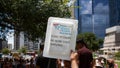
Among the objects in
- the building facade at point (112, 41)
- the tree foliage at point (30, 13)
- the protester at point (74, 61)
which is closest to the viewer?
the protester at point (74, 61)

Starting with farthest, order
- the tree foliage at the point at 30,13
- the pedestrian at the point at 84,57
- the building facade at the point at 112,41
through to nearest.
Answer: the building facade at the point at 112,41, the tree foliage at the point at 30,13, the pedestrian at the point at 84,57

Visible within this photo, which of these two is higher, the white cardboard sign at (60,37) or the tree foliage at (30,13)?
the tree foliage at (30,13)

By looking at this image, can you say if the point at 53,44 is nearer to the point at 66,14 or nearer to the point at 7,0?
the point at 7,0

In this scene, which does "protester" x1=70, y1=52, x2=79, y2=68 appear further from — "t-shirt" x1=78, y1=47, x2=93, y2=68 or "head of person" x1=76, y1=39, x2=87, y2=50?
"head of person" x1=76, y1=39, x2=87, y2=50

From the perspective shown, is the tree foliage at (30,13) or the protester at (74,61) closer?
the protester at (74,61)

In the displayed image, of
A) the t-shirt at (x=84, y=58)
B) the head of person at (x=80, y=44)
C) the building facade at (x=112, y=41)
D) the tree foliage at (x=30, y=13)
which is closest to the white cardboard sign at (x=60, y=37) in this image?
the head of person at (x=80, y=44)

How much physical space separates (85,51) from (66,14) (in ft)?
55.4

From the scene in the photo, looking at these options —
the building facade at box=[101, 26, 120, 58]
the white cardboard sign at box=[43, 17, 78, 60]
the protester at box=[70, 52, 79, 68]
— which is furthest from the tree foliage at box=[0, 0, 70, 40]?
the building facade at box=[101, 26, 120, 58]

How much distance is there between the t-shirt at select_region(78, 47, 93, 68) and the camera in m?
7.08

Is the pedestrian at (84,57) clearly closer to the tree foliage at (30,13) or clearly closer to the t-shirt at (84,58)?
the t-shirt at (84,58)

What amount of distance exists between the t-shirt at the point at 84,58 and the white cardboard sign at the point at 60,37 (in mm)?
528

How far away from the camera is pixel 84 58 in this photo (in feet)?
23.4

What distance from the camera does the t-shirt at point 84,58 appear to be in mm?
7078

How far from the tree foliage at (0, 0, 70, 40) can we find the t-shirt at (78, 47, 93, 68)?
1431 centimetres
